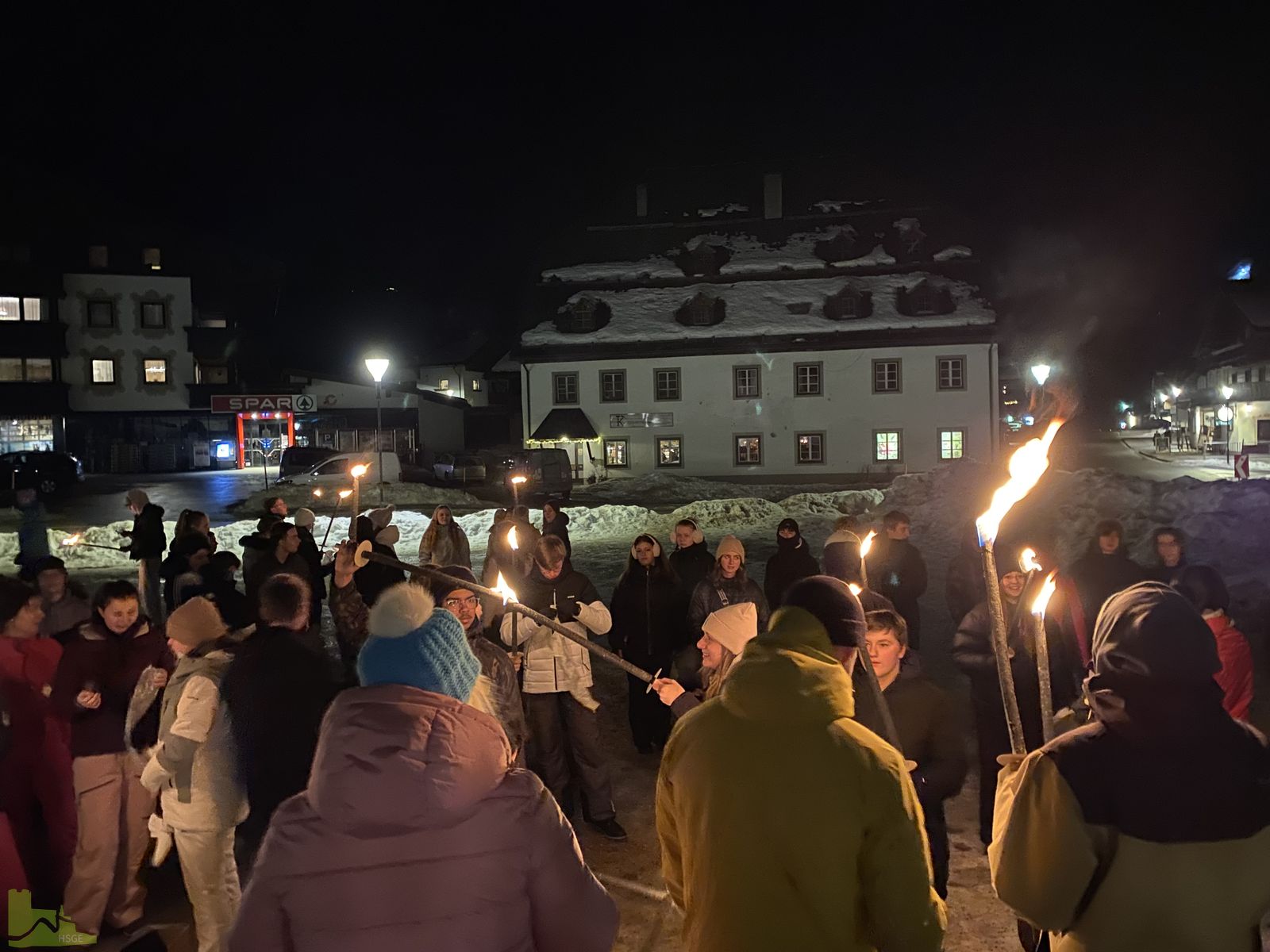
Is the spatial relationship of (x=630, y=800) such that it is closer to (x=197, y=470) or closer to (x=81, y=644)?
(x=81, y=644)

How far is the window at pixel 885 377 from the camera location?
128 ft

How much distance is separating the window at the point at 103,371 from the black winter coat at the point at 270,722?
48763mm

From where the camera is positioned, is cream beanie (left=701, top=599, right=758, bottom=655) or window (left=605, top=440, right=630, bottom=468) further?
window (left=605, top=440, right=630, bottom=468)

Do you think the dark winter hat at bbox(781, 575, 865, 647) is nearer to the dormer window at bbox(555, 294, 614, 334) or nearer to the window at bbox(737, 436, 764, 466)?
the window at bbox(737, 436, 764, 466)

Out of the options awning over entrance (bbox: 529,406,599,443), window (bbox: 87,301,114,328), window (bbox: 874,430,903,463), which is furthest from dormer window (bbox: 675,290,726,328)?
window (bbox: 87,301,114,328)

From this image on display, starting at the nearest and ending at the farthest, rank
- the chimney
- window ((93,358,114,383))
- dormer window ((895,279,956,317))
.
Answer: dormer window ((895,279,956,317)) → window ((93,358,114,383)) → the chimney

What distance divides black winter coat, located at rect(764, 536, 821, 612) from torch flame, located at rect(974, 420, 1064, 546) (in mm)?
5166

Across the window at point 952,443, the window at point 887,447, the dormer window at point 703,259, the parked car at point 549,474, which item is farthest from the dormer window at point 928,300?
the parked car at point 549,474

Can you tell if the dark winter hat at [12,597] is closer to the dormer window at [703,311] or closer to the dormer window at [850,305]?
the dormer window at [703,311]

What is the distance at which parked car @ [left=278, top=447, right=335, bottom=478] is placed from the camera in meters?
36.4

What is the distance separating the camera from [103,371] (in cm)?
4516

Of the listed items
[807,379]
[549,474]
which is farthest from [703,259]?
[549,474]

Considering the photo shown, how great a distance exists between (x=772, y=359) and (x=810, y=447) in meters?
4.40

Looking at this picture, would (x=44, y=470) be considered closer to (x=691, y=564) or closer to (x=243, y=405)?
(x=243, y=405)
